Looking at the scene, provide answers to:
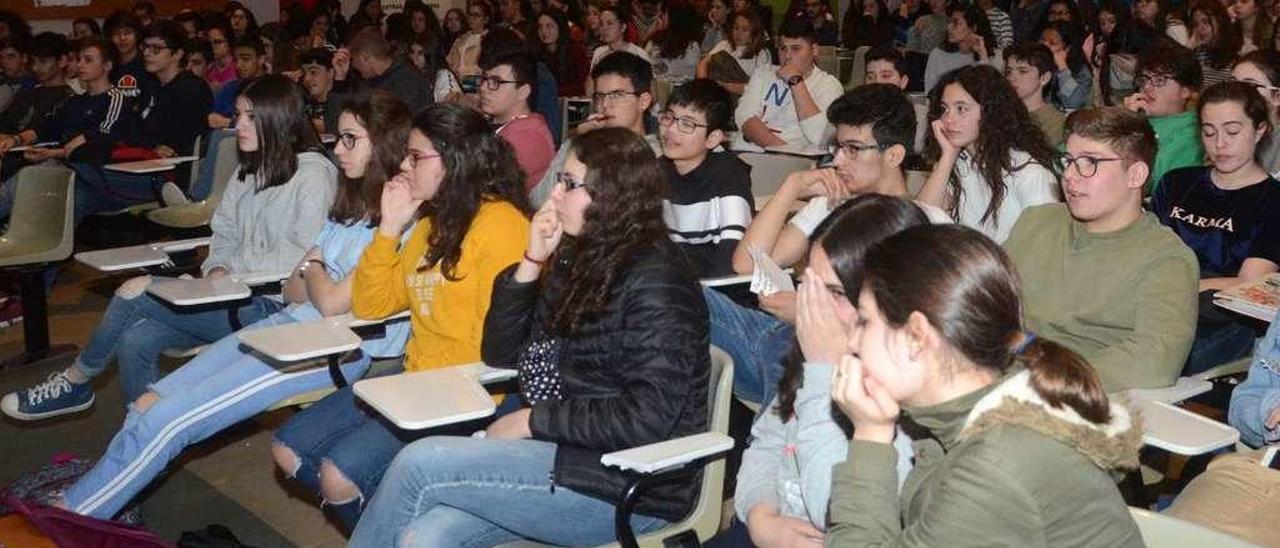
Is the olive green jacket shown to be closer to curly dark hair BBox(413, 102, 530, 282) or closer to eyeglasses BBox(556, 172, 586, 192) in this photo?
eyeglasses BBox(556, 172, 586, 192)

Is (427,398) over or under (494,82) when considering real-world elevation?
under

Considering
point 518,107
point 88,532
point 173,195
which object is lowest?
point 88,532

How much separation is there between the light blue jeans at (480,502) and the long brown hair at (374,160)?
3.94 ft

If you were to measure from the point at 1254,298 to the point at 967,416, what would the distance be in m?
1.62

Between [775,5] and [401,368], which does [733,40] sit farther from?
[401,368]

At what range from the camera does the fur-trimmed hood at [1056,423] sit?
1.43 m

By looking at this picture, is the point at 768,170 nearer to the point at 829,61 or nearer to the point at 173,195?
the point at 173,195

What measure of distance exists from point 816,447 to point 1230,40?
17.3 feet

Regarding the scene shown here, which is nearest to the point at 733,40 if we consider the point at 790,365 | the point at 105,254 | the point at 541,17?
the point at 541,17

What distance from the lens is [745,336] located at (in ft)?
9.07

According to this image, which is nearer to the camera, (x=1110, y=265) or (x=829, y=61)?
(x=1110, y=265)

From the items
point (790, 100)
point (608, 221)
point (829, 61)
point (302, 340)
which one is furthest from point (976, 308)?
point (829, 61)

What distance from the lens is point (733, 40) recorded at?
8422 mm

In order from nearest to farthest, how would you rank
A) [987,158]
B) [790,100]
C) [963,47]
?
[987,158]
[790,100]
[963,47]
